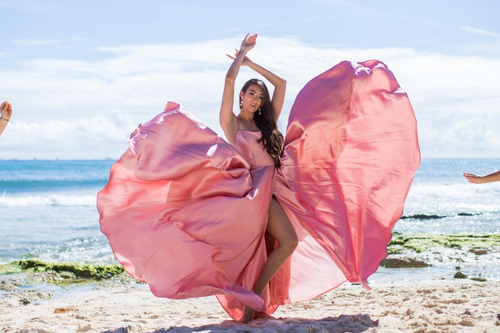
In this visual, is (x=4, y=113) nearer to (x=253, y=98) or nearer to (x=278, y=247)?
(x=253, y=98)

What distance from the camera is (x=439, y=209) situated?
21.7 meters

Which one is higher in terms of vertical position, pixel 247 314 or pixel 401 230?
pixel 247 314

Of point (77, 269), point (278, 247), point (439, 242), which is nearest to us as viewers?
point (278, 247)

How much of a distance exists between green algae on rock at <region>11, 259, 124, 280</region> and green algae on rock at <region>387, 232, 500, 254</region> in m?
4.61

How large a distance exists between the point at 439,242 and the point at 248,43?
6.82m

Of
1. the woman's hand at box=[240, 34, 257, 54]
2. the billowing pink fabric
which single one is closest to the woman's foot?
the billowing pink fabric

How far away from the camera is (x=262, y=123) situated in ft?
16.1

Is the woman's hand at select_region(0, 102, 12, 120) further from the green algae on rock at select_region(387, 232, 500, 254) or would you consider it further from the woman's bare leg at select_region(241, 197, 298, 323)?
the green algae on rock at select_region(387, 232, 500, 254)

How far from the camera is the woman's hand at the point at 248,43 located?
504 cm

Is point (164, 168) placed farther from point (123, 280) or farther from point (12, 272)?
point (12, 272)

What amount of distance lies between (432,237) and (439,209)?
35.9 feet

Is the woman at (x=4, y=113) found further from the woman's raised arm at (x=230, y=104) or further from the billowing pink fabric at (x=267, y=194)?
the woman's raised arm at (x=230, y=104)

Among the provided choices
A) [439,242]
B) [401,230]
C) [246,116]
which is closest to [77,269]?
[246,116]

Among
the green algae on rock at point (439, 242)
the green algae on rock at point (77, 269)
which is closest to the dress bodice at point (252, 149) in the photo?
the green algae on rock at point (77, 269)
